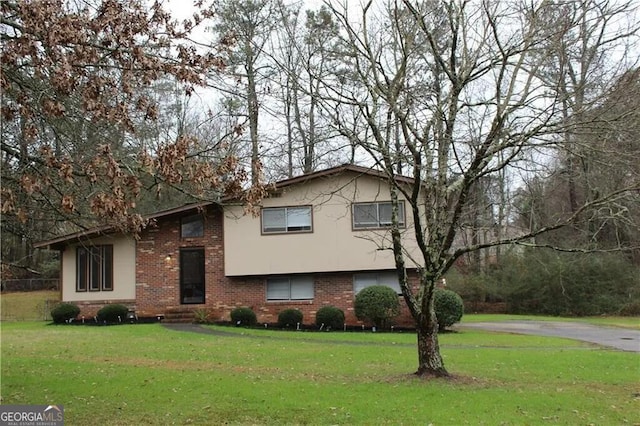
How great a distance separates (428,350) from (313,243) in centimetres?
1170

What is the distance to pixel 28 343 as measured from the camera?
53.2 ft

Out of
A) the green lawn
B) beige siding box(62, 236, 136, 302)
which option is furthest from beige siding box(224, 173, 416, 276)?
the green lawn

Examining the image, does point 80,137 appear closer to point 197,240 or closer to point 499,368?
point 499,368

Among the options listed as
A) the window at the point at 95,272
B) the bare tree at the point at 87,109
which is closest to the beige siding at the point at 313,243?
the window at the point at 95,272

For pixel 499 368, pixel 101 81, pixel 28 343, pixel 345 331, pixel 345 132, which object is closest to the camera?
pixel 101 81

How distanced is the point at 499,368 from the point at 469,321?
50.5 ft

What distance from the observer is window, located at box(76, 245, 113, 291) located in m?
23.8

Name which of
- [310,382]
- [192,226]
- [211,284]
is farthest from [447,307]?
[310,382]

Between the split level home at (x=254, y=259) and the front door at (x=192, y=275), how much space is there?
0.12 ft

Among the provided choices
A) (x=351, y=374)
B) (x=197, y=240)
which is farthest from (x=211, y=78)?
(x=197, y=240)

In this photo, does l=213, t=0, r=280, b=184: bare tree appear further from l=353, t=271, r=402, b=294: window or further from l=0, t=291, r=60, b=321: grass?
l=0, t=291, r=60, b=321: grass

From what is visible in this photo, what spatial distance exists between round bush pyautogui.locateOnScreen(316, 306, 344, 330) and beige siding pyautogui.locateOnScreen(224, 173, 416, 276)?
58.6 inches

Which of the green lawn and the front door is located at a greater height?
the front door

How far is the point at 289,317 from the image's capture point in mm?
21469
